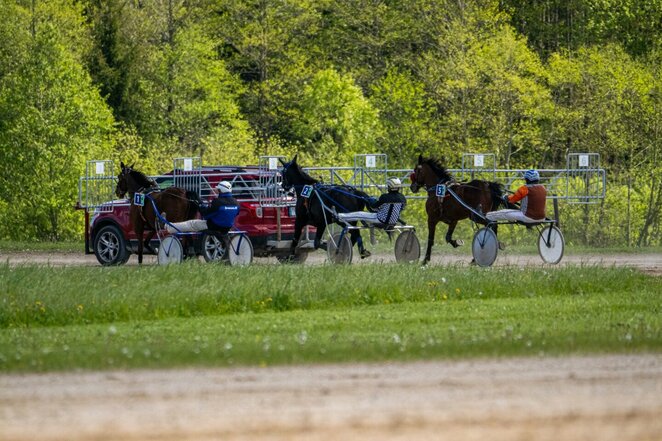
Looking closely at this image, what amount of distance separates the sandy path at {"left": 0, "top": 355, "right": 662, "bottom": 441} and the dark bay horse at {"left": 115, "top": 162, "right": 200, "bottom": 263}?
56.8ft

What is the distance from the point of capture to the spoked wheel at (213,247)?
31000 mm

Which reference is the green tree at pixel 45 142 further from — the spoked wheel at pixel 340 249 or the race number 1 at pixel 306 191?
the spoked wheel at pixel 340 249

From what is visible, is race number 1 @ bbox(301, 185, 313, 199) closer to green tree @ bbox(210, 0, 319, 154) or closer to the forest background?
the forest background

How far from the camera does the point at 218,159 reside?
5978 cm

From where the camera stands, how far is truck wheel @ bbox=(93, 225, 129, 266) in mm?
34906

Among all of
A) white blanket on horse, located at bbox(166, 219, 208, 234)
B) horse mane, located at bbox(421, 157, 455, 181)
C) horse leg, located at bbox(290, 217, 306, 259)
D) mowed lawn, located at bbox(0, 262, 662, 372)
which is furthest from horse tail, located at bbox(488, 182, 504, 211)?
white blanket on horse, located at bbox(166, 219, 208, 234)

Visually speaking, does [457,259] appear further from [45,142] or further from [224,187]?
[45,142]

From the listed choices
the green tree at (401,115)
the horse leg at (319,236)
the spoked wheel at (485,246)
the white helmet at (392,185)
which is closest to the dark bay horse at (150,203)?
the horse leg at (319,236)

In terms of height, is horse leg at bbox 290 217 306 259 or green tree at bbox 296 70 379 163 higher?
green tree at bbox 296 70 379 163

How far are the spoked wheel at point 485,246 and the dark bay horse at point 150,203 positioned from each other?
19.3 feet

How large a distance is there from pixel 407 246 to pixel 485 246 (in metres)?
1.92

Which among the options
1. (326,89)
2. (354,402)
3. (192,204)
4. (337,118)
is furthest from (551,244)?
(326,89)

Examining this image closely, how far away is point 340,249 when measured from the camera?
3188 centimetres

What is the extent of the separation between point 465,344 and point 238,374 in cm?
316
